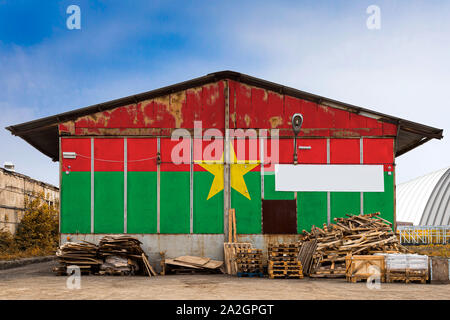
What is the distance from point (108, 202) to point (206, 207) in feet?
12.9

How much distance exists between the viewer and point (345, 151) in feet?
64.6

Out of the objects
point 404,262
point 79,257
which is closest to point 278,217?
point 404,262

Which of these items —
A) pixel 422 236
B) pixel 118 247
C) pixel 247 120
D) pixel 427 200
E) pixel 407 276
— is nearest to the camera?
pixel 407 276

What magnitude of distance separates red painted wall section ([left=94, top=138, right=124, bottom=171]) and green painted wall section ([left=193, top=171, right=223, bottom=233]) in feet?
10.4

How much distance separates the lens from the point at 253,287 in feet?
43.1

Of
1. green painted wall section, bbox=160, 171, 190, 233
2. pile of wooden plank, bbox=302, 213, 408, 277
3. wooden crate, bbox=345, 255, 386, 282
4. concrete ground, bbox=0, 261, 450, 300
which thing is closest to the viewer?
concrete ground, bbox=0, 261, 450, 300

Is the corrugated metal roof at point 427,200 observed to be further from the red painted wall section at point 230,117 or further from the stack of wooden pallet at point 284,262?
the stack of wooden pallet at point 284,262

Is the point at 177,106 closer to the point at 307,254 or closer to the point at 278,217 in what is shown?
the point at 278,217

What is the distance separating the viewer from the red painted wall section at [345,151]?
1961 cm

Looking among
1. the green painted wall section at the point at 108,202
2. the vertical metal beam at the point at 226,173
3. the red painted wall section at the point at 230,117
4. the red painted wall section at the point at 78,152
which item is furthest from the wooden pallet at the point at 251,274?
the red painted wall section at the point at 78,152

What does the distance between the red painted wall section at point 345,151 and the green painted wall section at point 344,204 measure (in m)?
1.35

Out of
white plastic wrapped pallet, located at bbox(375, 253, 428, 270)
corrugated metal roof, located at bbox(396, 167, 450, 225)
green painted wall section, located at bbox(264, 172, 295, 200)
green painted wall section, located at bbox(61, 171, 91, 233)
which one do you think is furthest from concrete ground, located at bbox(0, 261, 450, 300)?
corrugated metal roof, located at bbox(396, 167, 450, 225)

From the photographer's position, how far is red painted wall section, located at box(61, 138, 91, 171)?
19.3 meters

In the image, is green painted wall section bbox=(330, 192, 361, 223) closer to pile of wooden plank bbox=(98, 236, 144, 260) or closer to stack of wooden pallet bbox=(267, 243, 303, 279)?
stack of wooden pallet bbox=(267, 243, 303, 279)
